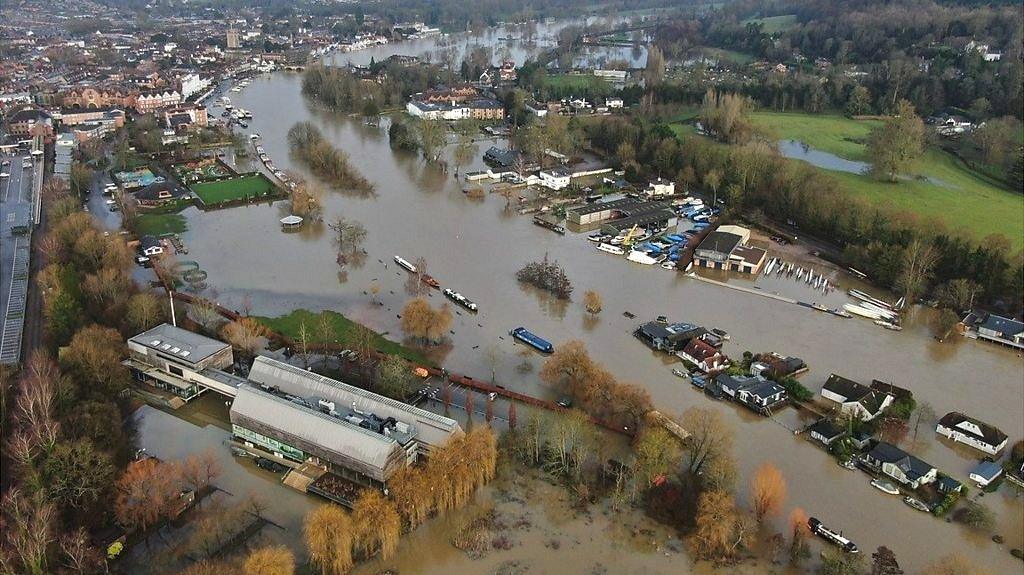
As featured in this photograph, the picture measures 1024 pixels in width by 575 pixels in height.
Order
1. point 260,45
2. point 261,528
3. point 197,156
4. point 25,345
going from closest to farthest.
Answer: point 261,528 → point 25,345 → point 197,156 → point 260,45

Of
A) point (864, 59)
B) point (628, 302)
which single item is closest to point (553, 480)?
point (628, 302)

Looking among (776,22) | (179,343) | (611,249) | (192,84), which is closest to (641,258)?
(611,249)

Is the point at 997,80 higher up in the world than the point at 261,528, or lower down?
higher up

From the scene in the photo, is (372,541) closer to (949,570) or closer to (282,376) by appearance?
(282,376)

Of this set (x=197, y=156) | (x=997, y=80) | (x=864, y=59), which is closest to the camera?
(x=197, y=156)

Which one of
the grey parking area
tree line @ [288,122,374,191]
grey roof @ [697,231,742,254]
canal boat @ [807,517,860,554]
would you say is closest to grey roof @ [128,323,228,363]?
the grey parking area

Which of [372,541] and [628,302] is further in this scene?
[628,302]

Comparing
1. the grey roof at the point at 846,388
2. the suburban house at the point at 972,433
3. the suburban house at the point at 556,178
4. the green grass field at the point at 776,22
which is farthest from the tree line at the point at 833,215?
the green grass field at the point at 776,22
